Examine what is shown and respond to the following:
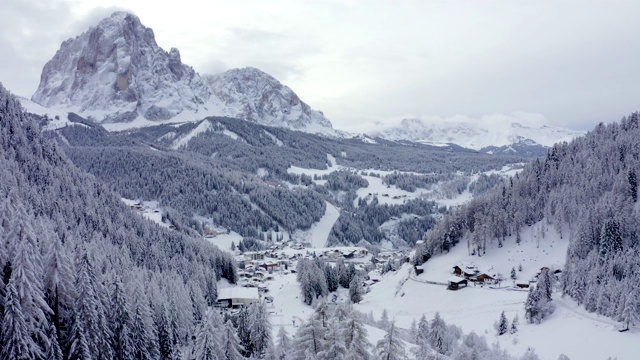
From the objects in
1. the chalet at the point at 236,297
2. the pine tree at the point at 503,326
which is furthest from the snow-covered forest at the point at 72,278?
the pine tree at the point at 503,326

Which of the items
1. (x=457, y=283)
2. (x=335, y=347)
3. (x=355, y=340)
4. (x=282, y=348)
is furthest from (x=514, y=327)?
(x=335, y=347)

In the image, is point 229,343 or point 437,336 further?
point 437,336

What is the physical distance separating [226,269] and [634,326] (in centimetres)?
8778

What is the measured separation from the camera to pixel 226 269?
412 ft

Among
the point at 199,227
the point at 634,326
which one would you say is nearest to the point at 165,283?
the point at 634,326

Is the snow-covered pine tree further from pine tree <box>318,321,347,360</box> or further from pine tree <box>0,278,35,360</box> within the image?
pine tree <box>0,278,35,360</box>

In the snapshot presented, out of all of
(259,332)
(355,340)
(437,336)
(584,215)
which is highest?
(584,215)

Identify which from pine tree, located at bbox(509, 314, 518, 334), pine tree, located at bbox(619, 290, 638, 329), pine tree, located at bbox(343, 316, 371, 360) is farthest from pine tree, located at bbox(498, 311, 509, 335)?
pine tree, located at bbox(343, 316, 371, 360)

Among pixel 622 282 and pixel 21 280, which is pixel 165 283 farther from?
pixel 622 282

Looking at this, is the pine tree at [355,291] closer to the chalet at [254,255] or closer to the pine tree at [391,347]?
the chalet at [254,255]

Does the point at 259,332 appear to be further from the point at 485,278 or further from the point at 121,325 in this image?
the point at 485,278

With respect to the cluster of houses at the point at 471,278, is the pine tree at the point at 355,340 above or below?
above

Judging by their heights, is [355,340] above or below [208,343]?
above

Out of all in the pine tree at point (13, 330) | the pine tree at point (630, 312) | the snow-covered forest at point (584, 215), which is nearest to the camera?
the pine tree at point (13, 330)
